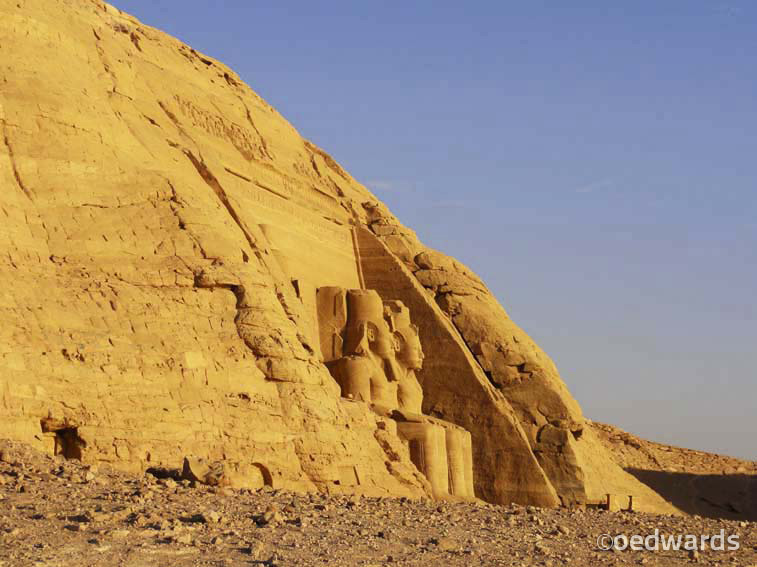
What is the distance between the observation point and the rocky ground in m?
10.4

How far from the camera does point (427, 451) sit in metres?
22.0

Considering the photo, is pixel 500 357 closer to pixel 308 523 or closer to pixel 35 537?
pixel 308 523

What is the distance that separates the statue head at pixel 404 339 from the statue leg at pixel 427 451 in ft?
7.62

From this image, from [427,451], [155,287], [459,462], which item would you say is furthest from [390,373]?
[155,287]

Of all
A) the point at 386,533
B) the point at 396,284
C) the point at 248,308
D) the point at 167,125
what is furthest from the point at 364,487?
the point at 396,284

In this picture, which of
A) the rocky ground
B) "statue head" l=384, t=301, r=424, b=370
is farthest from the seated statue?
the rocky ground

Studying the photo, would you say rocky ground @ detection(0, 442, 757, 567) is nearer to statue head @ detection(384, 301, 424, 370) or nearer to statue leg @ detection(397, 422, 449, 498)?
statue leg @ detection(397, 422, 449, 498)

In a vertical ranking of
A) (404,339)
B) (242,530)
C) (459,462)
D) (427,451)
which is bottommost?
(242,530)

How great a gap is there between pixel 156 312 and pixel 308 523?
506cm

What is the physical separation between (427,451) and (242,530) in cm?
1069

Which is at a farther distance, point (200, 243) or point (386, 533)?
point (200, 243)

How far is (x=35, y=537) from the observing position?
1049 centimetres

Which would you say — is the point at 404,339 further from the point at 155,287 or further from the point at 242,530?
the point at 242,530

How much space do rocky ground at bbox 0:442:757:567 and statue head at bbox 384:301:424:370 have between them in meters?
9.17
